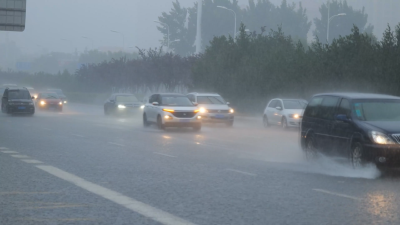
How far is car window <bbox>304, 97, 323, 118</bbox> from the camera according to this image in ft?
51.5

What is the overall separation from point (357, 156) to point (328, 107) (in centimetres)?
210

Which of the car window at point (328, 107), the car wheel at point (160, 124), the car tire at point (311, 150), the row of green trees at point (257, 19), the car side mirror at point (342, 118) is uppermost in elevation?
the row of green trees at point (257, 19)

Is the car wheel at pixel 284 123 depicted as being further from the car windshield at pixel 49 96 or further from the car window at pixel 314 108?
the car windshield at pixel 49 96

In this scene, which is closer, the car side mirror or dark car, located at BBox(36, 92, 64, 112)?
the car side mirror

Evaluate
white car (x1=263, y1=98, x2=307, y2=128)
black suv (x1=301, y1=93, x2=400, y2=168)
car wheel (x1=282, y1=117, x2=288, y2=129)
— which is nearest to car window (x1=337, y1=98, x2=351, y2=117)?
black suv (x1=301, y1=93, x2=400, y2=168)

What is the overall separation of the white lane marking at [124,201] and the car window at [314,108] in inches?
239

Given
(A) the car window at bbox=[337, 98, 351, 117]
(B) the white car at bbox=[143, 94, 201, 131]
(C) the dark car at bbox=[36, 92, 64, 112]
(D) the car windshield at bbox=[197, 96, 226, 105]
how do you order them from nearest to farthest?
(A) the car window at bbox=[337, 98, 351, 117]
(B) the white car at bbox=[143, 94, 201, 131]
(D) the car windshield at bbox=[197, 96, 226, 105]
(C) the dark car at bbox=[36, 92, 64, 112]

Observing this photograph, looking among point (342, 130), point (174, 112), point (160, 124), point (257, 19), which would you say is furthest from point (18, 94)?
point (257, 19)

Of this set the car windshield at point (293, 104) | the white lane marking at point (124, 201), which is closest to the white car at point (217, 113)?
the car windshield at point (293, 104)

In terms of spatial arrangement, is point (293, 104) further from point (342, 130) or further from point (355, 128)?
point (355, 128)

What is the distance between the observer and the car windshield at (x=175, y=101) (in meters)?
29.5

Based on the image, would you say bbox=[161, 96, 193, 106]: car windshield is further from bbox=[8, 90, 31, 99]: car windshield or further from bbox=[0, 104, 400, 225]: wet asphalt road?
bbox=[8, 90, 31, 99]: car windshield

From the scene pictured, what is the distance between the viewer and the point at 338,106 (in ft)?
48.3

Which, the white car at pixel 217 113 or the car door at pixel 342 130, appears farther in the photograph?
the white car at pixel 217 113
